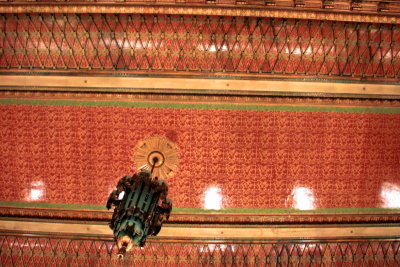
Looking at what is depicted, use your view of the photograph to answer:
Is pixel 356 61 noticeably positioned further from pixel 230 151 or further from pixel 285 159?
pixel 230 151

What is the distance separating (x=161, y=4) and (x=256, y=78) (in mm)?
1391

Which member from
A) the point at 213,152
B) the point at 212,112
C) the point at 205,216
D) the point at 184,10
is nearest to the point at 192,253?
the point at 205,216

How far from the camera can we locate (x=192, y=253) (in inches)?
170

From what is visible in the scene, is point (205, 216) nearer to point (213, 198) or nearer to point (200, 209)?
point (200, 209)

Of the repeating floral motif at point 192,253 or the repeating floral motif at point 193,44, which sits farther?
the repeating floral motif at point 192,253

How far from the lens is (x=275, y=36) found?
3.93 m

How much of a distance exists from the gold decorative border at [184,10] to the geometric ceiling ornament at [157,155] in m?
1.50

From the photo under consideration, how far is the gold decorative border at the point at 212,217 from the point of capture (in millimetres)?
4230

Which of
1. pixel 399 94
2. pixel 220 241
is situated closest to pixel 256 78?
pixel 399 94

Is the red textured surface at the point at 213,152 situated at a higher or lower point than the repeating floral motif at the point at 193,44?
lower

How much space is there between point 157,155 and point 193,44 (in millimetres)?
1412

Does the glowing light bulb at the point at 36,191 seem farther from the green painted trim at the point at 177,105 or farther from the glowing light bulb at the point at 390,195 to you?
the glowing light bulb at the point at 390,195

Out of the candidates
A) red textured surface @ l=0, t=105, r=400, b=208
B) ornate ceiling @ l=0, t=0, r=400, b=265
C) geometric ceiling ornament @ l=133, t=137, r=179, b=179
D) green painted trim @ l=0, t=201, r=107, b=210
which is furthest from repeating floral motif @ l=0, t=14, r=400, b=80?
green painted trim @ l=0, t=201, r=107, b=210

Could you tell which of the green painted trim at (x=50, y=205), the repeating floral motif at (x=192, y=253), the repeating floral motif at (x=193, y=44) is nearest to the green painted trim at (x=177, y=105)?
the repeating floral motif at (x=193, y=44)
